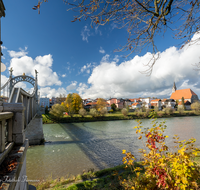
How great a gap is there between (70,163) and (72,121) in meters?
24.4

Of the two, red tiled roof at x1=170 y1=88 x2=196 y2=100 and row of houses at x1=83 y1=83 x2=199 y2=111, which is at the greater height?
red tiled roof at x1=170 y1=88 x2=196 y2=100

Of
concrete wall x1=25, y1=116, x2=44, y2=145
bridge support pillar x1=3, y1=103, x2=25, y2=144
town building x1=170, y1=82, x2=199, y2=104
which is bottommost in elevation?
concrete wall x1=25, y1=116, x2=44, y2=145

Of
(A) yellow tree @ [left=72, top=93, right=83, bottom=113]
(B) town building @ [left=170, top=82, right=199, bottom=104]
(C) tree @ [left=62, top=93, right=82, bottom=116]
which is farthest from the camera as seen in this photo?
(B) town building @ [left=170, top=82, right=199, bottom=104]

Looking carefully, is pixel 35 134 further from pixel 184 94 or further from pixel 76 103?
pixel 184 94

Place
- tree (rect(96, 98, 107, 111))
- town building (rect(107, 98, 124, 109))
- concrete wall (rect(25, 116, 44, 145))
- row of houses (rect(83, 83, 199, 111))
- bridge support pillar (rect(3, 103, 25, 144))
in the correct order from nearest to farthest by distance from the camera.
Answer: bridge support pillar (rect(3, 103, 25, 144))
concrete wall (rect(25, 116, 44, 145))
tree (rect(96, 98, 107, 111))
town building (rect(107, 98, 124, 109))
row of houses (rect(83, 83, 199, 111))

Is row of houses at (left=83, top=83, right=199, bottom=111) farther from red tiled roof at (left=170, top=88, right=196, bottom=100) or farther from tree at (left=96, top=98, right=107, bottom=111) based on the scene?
tree at (left=96, top=98, right=107, bottom=111)

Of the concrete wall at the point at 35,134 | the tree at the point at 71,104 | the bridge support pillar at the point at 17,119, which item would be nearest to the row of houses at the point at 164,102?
the tree at the point at 71,104

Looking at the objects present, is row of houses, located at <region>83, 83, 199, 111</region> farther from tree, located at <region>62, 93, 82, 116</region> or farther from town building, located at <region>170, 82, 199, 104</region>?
tree, located at <region>62, 93, 82, 116</region>

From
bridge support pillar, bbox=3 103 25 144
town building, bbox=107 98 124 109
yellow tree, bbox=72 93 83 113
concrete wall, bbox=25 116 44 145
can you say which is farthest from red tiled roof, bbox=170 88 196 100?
bridge support pillar, bbox=3 103 25 144

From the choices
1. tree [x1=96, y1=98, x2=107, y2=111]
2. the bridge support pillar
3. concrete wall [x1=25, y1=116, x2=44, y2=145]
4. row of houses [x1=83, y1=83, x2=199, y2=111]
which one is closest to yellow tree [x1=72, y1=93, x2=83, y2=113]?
tree [x1=96, y1=98, x2=107, y2=111]

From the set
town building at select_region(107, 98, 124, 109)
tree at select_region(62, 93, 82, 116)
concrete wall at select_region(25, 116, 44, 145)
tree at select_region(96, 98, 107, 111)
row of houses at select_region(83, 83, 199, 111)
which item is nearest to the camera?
concrete wall at select_region(25, 116, 44, 145)

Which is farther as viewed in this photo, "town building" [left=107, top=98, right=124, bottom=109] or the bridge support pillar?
"town building" [left=107, top=98, right=124, bottom=109]

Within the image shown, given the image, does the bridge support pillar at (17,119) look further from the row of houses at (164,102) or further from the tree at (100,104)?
the row of houses at (164,102)

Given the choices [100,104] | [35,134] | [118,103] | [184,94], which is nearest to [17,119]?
[35,134]
